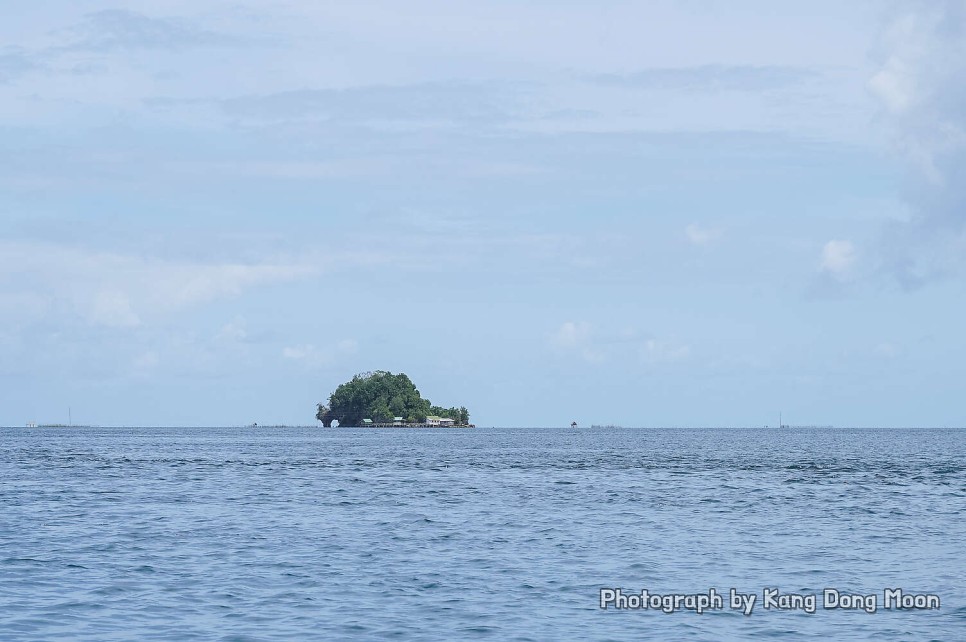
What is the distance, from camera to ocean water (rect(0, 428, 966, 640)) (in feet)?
87.9

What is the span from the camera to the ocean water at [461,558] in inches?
1054

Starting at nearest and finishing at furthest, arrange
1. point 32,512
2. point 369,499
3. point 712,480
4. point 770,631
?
point 770,631
point 32,512
point 369,499
point 712,480

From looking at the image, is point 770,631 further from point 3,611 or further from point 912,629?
point 3,611

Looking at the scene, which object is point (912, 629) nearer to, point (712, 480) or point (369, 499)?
point (369, 499)

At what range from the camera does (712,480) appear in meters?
76.2

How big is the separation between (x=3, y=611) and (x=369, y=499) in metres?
30.7

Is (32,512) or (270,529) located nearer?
(270,529)

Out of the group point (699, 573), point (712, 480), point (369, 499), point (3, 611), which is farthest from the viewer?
point (712, 480)

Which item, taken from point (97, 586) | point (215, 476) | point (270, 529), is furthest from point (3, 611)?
point (215, 476)

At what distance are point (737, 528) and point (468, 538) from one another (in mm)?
11605

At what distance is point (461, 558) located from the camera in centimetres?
3650

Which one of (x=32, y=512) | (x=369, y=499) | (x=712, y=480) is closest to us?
(x=32, y=512)

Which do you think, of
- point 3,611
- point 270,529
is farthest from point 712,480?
point 3,611

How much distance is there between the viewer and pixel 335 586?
31312 mm
